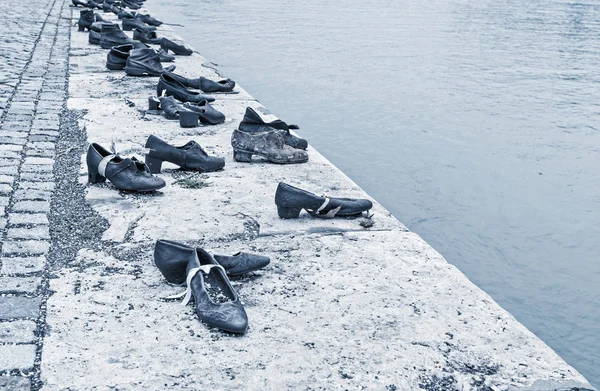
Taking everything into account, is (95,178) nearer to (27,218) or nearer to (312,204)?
(27,218)

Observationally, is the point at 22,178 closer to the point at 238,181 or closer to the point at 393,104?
the point at 238,181

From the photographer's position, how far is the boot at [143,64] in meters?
7.60

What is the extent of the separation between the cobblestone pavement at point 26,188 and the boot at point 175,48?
128cm

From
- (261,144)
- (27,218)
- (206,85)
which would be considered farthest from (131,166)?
(206,85)

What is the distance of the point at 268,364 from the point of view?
8.22 ft

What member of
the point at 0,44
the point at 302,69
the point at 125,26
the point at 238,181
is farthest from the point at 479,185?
the point at 125,26

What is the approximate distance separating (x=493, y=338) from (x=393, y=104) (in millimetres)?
5469

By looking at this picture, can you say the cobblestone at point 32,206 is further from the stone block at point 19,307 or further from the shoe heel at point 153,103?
the shoe heel at point 153,103

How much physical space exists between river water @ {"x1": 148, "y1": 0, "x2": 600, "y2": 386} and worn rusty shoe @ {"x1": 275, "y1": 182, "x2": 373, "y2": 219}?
2.53ft

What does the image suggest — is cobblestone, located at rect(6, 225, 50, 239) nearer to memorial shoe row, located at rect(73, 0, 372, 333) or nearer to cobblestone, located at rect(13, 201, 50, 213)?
cobblestone, located at rect(13, 201, 50, 213)

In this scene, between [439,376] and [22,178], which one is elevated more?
[439,376]

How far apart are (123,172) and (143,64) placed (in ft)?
12.4

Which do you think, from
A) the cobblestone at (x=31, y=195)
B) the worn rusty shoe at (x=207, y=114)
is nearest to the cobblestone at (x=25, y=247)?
the cobblestone at (x=31, y=195)

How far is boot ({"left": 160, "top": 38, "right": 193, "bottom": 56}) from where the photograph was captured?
937cm
